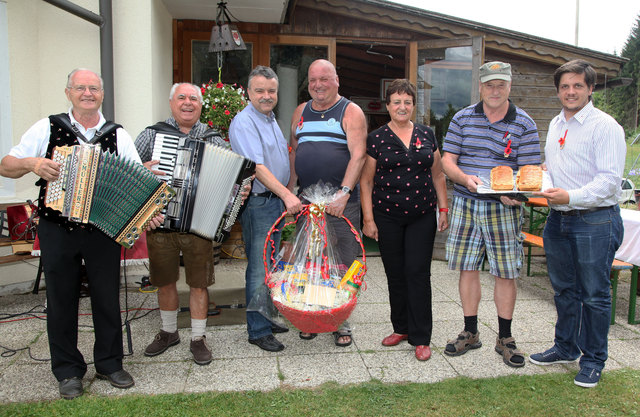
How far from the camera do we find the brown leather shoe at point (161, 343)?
3547 millimetres

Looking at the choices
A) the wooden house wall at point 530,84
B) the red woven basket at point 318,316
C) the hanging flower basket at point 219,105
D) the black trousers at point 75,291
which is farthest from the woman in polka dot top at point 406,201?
the wooden house wall at point 530,84

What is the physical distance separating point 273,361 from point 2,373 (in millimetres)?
1861

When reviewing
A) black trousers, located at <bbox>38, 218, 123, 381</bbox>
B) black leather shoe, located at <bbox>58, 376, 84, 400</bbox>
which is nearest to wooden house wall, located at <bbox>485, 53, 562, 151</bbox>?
black trousers, located at <bbox>38, 218, 123, 381</bbox>

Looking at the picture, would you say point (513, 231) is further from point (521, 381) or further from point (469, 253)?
point (521, 381)

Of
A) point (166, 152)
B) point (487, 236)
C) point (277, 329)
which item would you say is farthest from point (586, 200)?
point (166, 152)

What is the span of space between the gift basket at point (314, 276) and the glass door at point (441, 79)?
4.16 metres

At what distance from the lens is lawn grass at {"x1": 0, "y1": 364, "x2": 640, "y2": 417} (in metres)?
2.77

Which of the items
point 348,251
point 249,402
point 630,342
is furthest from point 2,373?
point 630,342

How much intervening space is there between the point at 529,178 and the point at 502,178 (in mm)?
159

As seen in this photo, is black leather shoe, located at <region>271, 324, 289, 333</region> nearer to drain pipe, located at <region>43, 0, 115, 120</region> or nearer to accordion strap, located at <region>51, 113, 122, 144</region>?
accordion strap, located at <region>51, 113, 122, 144</region>

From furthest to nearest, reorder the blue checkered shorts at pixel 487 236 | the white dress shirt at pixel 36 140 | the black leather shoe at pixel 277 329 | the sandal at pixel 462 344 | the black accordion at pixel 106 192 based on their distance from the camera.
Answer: the black leather shoe at pixel 277 329
the sandal at pixel 462 344
the blue checkered shorts at pixel 487 236
the white dress shirt at pixel 36 140
the black accordion at pixel 106 192

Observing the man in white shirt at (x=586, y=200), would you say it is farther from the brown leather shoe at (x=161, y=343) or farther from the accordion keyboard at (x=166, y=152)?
the brown leather shoe at (x=161, y=343)

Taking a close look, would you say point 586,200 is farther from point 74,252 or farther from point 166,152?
point 74,252

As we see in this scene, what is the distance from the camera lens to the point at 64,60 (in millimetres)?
5230
